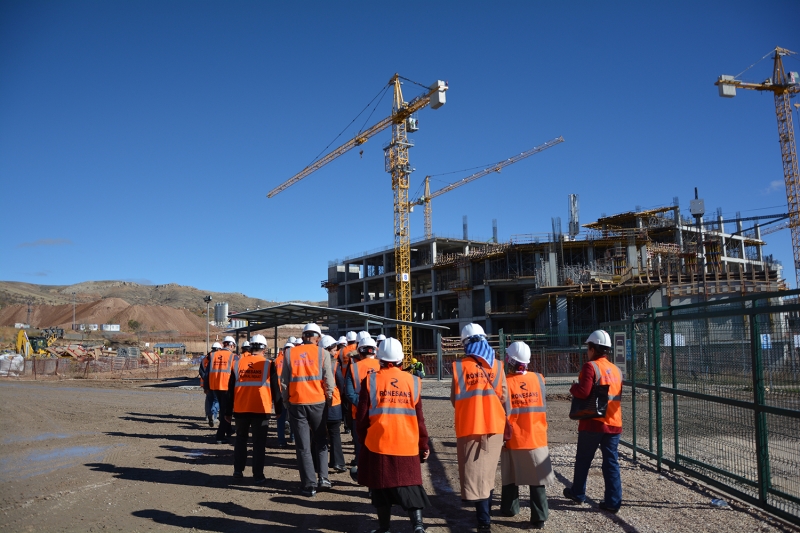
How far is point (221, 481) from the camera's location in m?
8.27

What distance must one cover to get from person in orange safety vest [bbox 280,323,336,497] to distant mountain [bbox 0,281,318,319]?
458 ft

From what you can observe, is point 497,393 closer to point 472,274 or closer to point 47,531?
point 47,531

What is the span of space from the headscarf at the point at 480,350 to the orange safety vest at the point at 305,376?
2.43 meters

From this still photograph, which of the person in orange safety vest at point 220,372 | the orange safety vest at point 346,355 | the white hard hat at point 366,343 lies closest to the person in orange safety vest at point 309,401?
the white hard hat at point 366,343

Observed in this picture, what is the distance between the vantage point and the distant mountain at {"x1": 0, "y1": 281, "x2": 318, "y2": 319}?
499ft

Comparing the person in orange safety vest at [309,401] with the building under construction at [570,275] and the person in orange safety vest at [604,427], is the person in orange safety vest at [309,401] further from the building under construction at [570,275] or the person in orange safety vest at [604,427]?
the building under construction at [570,275]

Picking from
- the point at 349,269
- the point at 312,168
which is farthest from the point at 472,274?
the point at 312,168

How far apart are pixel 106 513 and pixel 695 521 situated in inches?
Result: 246

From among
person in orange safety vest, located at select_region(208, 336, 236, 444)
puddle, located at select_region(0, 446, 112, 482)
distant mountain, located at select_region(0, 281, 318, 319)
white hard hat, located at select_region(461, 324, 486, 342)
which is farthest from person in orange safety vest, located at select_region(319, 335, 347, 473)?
distant mountain, located at select_region(0, 281, 318, 319)

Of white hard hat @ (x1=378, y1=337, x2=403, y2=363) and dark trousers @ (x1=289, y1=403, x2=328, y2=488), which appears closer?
white hard hat @ (x1=378, y1=337, x2=403, y2=363)

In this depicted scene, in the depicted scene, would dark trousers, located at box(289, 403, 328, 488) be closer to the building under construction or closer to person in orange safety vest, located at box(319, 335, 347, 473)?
person in orange safety vest, located at box(319, 335, 347, 473)

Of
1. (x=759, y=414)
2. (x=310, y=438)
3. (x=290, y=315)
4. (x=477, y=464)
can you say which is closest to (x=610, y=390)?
(x=759, y=414)

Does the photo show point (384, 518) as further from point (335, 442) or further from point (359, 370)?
point (335, 442)

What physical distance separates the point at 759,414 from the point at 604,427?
1478 mm
